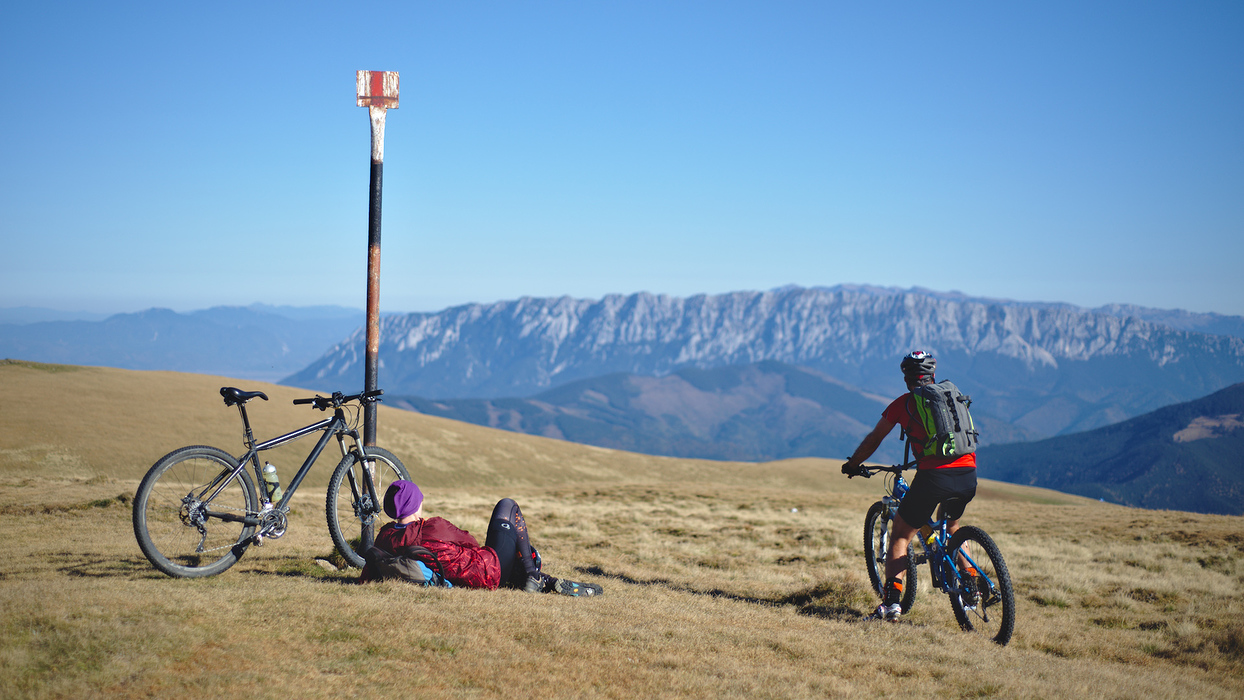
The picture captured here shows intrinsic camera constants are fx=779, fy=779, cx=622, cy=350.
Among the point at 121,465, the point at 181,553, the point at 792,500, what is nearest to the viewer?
the point at 181,553

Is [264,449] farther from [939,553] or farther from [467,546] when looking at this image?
[939,553]

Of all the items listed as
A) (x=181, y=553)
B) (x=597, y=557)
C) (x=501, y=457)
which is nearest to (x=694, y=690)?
(x=181, y=553)

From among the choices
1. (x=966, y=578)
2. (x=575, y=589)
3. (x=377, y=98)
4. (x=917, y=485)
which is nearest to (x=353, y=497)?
(x=575, y=589)

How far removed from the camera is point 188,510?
8.00 meters

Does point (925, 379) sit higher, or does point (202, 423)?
point (925, 379)

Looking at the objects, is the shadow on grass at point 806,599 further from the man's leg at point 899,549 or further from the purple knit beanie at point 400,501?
the purple knit beanie at point 400,501

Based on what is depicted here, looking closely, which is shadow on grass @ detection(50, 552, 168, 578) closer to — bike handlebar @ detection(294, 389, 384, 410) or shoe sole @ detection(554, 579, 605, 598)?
bike handlebar @ detection(294, 389, 384, 410)

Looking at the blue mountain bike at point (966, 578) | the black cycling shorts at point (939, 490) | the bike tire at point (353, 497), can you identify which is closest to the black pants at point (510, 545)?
the bike tire at point (353, 497)

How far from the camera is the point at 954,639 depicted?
7586 millimetres

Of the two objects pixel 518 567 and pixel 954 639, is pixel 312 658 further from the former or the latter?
pixel 954 639

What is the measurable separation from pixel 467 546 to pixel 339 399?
234cm

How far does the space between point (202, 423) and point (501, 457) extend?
2467 cm

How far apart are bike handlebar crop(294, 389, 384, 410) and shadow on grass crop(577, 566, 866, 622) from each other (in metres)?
4.20

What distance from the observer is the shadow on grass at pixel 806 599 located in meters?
9.14
